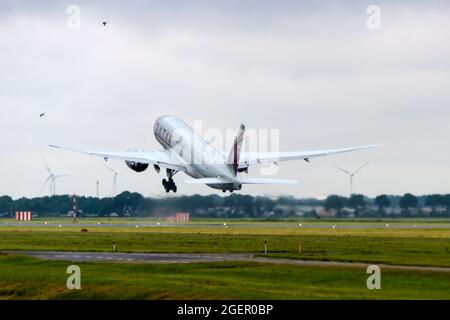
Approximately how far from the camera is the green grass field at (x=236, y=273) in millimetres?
67000

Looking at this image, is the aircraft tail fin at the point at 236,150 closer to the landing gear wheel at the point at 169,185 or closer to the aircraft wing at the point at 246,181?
the aircraft wing at the point at 246,181

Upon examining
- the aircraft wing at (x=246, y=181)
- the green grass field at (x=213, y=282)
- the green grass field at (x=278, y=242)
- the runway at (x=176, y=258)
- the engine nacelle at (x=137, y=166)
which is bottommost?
the green grass field at (x=213, y=282)

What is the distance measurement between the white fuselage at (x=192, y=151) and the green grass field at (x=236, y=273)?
12.8 m

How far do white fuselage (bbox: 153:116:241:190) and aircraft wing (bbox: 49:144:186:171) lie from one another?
2.66 feet

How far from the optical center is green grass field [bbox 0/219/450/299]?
2638 inches

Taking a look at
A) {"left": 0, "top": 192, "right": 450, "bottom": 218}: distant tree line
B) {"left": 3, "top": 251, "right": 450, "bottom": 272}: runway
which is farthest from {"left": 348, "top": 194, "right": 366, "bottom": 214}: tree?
{"left": 3, "top": 251, "right": 450, "bottom": 272}: runway

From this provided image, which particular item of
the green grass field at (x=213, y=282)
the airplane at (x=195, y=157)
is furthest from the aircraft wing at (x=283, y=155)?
the green grass field at (x=213, y=282)

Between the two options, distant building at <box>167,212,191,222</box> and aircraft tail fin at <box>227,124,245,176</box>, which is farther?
distant building at <box>167,212,191,222</box>

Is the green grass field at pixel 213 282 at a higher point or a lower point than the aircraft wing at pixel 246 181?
lower

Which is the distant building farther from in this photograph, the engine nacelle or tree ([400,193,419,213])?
tree ([400,193,419,213])

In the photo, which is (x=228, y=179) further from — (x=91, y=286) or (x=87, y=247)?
(x=91, y=286)

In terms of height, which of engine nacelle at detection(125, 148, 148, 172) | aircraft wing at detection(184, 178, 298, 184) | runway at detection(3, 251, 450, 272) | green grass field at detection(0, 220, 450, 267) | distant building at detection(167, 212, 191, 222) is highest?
engine nacelle at detection(125, 148, 148, 172)

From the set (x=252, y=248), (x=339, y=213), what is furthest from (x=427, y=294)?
(x=339, y=213)
